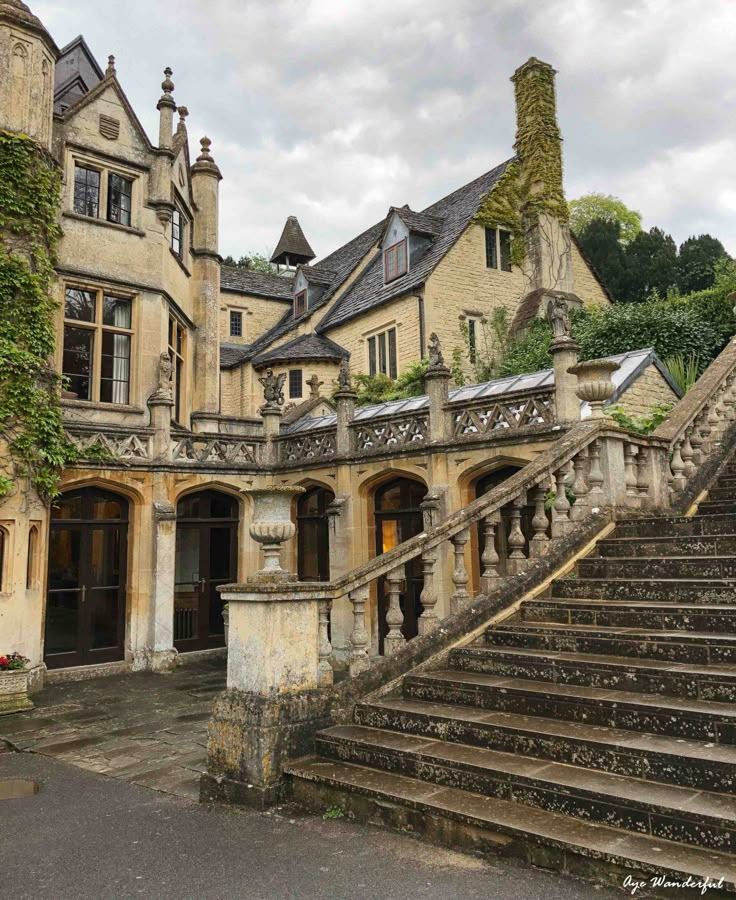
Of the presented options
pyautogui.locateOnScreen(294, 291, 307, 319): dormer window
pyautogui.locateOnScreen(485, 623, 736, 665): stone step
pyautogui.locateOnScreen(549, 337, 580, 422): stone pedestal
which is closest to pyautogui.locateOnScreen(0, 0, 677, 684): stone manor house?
pyautogui.locateOnScreen(549, 337, 580, 422): stone pedestal

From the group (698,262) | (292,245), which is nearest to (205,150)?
(292,245)

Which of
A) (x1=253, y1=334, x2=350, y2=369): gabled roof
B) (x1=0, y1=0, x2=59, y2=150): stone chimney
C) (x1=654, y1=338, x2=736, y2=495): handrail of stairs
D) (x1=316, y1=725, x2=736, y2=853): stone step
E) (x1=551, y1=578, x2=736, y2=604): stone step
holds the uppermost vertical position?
(x1=0, y1=0, x2=59, y2=150): stone chimney

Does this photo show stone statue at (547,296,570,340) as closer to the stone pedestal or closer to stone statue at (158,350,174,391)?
the stone pedestal

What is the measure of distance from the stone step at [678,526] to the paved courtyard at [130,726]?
492 cm

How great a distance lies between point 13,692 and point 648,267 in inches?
1313

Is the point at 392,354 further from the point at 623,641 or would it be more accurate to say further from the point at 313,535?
the point at 623,641

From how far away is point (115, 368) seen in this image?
50.3ft

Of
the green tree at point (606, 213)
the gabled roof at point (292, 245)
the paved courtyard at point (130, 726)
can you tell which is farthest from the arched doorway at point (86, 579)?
the green tree at point (606, 213)

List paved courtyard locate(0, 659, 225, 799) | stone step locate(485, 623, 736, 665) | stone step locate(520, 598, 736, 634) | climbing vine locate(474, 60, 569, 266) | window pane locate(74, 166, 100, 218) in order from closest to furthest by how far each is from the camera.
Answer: stone step locate(485, 623, 736, 665), stone step locate(520, 598, 736, 634), paved courtyard locate(0, 659, 225, 799), window pane locate(74, 166, 100, 218), climbing vine locate(474, 60, 569, 266)

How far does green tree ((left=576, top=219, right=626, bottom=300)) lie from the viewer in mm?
35031

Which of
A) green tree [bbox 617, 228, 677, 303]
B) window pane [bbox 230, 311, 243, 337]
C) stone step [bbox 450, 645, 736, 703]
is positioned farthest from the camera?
green tree [bbox 617, 228, 677, 303]

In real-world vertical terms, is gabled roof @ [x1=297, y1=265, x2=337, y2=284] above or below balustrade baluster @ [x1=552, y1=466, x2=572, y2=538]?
above

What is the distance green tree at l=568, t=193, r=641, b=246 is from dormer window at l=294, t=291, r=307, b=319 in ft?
73.4

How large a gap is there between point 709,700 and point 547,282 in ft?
67.6
